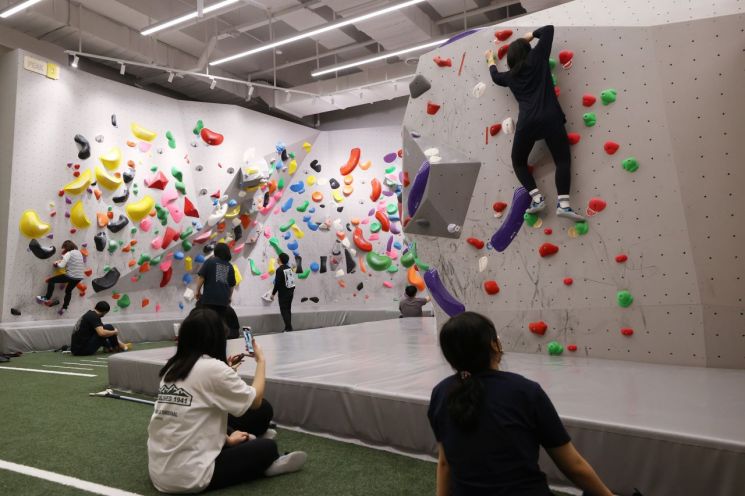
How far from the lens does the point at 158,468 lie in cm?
213

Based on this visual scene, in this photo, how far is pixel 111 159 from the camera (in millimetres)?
9133

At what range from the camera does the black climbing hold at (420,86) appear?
478 cm

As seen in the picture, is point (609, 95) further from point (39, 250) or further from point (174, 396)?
point (39, 250)

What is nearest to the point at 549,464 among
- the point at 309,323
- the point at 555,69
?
the point at 555,69

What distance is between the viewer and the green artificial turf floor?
7.39 ft

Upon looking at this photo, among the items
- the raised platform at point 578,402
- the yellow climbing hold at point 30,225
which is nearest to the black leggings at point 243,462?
the raised platform at point 578,402

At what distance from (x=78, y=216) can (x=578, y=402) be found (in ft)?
27.1

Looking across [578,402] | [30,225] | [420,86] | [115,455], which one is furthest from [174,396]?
[30,225]

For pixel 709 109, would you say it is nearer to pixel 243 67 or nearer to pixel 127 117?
pixel 127 117

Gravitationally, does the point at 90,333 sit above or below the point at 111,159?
below

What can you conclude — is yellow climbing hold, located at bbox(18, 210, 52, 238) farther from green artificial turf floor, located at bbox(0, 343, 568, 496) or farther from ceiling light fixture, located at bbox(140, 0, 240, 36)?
green artificial turf floor, located at bbox(0, 343, 568, 496)

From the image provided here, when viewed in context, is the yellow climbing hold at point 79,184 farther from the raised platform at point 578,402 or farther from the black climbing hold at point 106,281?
the raised platform at point 578,402

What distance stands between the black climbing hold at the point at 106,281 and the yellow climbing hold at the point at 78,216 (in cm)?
84

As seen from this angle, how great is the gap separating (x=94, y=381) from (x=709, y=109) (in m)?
4.76
